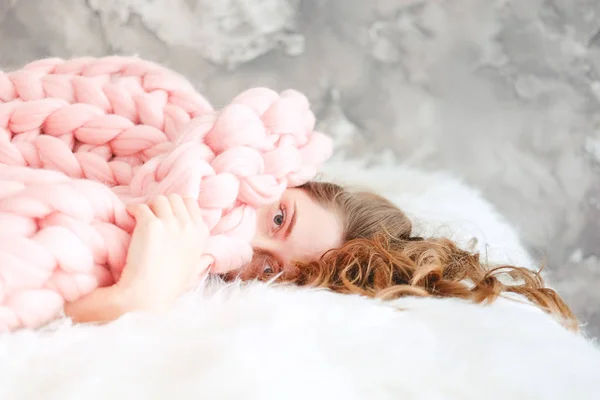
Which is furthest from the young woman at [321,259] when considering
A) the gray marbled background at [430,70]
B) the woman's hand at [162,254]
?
the gray marbled background at [430,70]

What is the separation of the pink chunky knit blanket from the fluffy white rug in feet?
0.23

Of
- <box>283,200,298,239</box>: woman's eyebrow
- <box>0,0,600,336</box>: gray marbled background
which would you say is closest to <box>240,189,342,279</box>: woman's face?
<box>283,200,298,239</box>: woman's eyebrow

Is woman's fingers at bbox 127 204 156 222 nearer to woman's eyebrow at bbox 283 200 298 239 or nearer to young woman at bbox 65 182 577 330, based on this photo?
young woman at bbox 65 182 577 330

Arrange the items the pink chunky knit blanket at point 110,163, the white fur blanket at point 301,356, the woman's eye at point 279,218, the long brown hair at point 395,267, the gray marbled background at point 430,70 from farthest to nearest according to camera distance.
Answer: the gray marbled background at point 430,70, the woman's eye at point 279,218, the long brown hair at point 395,267, the pink chunky knit blanket at point 110,163, the white fur blanket at point 301,356

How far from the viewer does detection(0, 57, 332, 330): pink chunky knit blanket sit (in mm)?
651

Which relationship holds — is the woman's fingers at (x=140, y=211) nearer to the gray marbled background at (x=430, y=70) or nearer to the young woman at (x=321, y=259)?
the young woman at (x=321, y=259)

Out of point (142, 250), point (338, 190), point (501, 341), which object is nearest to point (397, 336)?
point (501, 341)

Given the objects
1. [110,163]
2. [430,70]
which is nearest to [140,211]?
[110,163]

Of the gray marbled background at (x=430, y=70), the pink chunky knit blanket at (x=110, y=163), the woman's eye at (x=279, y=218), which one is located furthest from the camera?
the gray marbled background at (x=430, y=70)

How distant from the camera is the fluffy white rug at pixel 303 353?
0.51m

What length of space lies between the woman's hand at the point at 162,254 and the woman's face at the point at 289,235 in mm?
138

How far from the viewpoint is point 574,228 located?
3.75ft

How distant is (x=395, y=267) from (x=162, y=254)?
1.07 ft

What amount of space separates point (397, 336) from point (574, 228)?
0.65 metres
